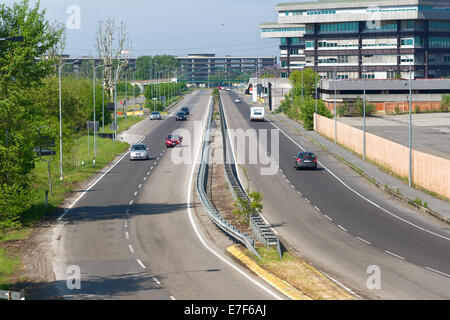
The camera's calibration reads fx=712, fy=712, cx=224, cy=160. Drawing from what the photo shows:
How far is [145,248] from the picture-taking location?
3111 cm

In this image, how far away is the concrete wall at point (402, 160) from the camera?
44.7 meters

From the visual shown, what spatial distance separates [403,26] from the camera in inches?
6102

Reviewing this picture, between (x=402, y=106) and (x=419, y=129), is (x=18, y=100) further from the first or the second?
(x=402, y=106)

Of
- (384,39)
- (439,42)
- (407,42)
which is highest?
(384,39)

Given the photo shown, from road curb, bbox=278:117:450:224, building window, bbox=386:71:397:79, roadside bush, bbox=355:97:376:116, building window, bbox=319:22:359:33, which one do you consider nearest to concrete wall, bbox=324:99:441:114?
roadside bush, bbox=355:97:376:116

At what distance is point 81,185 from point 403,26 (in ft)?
388

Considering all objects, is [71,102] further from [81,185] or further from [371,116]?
[371,116]

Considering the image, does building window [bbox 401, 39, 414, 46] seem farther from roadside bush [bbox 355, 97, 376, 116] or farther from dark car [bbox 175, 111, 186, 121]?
dark car [bbox 175, 111, 186, 121]

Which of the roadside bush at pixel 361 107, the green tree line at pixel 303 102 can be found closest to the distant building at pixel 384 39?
the green tree line at pixel 303 102

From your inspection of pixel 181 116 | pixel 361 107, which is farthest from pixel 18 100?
pixel 361 107

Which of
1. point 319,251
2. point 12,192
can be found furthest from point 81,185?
point 319,251

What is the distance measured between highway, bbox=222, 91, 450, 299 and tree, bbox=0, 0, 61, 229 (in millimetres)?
12560

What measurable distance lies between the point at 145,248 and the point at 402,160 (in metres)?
28.1

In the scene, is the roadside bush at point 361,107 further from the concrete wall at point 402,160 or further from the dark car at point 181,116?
the concrete wall at point 402,160
